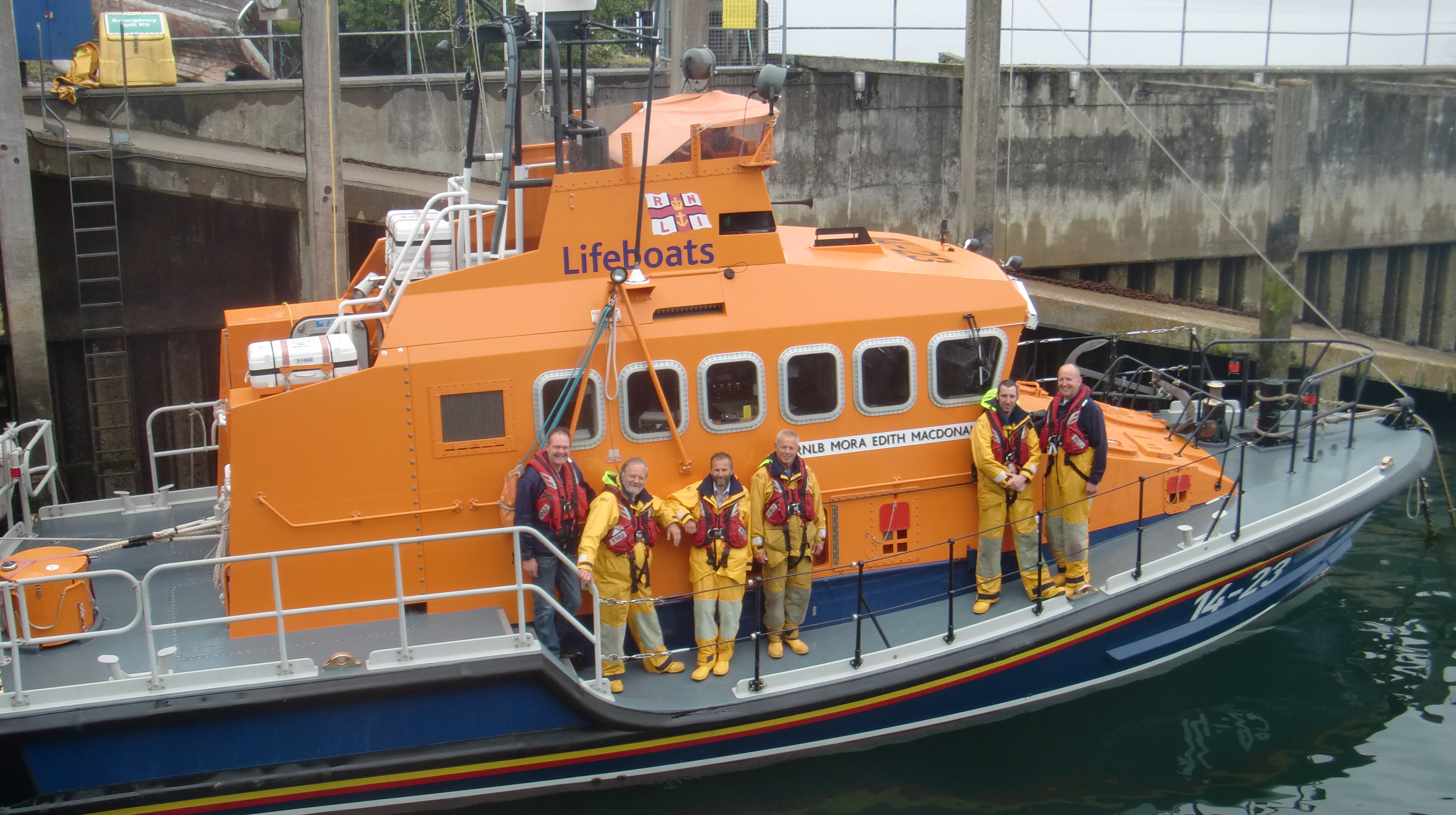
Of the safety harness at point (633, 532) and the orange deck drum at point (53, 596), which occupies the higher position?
the safety harness at point (633, 532)

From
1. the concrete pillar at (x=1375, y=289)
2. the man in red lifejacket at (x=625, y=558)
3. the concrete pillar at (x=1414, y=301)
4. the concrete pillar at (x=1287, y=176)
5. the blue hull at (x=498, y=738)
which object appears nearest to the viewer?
the blue hull at (x=498, y=738)

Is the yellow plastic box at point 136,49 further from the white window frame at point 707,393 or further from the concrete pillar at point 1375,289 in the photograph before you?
the concrete pillar at point 1375,289

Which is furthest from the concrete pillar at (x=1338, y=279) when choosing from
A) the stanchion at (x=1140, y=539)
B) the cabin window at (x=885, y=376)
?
the cabin window at (x=885, y=376)

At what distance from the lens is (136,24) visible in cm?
1122

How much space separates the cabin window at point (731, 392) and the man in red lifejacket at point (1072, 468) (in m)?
1.64

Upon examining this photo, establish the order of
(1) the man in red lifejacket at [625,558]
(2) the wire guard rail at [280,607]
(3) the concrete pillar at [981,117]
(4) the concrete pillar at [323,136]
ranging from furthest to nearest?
(3) the concrete pillar at [981,117], (4) the concrete pillar at [323,136], (1) the man in red lifejacket at [625,558], (2) the wire guard rail at [280,607]

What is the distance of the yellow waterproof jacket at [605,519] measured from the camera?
18.0 feet

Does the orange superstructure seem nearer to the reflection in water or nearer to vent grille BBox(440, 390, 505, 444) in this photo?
vent grille BBox(440, 390, 505, 444)

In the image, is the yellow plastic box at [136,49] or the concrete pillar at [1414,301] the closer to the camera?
the yellow plastic box at [136,49]

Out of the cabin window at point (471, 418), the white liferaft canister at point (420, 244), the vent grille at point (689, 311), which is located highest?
the white liferaft canister at point (420, 244)

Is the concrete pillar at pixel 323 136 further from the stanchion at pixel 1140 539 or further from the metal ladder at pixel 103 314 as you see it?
the stanchion at pixel 1140 539

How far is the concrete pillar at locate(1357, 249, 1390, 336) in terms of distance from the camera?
16.9 meters

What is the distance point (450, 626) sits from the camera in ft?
18.7

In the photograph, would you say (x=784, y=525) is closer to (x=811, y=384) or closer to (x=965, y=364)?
(x=811, y=384)
